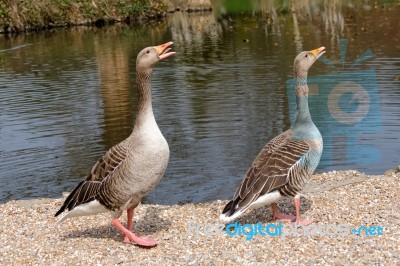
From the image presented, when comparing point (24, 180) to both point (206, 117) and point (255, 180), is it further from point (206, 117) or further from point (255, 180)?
point (255, 180)

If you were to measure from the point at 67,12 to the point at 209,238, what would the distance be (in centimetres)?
4585

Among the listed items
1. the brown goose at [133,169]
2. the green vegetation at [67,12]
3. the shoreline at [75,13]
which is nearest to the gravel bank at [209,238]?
the brown goose at [133,169]

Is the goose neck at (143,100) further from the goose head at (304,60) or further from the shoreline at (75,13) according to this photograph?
the shoreline at (75,13)

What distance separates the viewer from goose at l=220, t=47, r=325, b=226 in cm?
789

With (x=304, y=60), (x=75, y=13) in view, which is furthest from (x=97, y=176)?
(x=75, y=13)

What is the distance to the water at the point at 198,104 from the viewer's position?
13.6 m

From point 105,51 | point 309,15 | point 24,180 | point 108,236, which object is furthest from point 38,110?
point 309,15

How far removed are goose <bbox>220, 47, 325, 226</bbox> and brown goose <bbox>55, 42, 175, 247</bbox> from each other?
106 cm

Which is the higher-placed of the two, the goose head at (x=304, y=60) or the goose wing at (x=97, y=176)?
the goose head at (x=304, y=60)

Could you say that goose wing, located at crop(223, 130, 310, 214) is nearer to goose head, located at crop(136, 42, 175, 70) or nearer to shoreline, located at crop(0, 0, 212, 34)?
goose head, located at crop(136, 42, 175, 70)

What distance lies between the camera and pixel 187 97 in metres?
20.3

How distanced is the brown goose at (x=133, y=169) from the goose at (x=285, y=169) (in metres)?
1.06

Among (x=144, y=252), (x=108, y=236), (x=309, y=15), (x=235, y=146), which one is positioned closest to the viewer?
(x=144, y=252)

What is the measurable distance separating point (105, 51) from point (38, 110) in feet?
47.7
